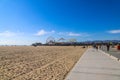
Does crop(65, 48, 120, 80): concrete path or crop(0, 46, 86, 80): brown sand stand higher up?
crop(65, 48, 120, 80): concrete path

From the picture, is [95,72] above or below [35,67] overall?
above

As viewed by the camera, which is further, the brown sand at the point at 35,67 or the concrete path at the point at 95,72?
the brown sand at the point at 35,67

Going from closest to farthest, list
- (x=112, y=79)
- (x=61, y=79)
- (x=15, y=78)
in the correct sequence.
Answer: (x=112, y=79) → (x=61, y=79) → (x=15, y=78)

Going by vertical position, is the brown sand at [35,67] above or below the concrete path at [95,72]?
below

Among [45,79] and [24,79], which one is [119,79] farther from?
[24,79]

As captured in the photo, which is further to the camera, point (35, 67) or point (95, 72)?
point (35, 67)

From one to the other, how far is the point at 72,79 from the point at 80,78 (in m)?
0.39

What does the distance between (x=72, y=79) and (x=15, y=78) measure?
9.03ft

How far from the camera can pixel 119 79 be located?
745cm

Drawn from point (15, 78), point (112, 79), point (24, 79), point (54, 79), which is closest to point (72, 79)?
point (54, 79)

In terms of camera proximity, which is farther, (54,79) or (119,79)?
(54,79)

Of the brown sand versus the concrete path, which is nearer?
the concrete path

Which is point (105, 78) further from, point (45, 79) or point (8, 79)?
point (8, 79)

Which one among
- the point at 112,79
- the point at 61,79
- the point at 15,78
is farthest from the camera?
the point at 15,78
